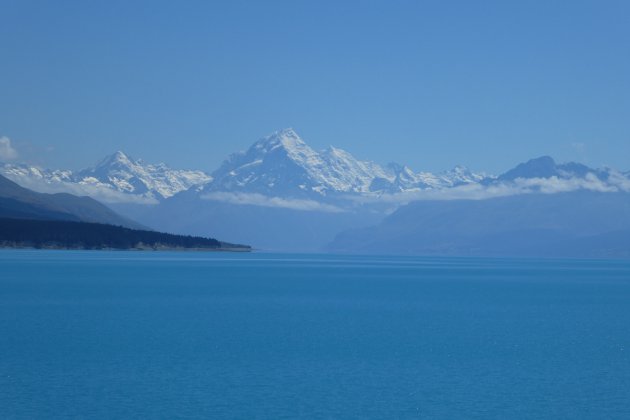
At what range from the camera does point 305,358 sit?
43.0 m

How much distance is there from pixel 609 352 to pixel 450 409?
17085mm

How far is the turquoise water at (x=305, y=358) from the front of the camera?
32781 mm

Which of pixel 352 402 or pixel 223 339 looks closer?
pixel 352 402

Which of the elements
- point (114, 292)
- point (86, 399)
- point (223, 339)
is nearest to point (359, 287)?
point (114, 292)

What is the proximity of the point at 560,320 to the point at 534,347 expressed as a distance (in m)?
16.4

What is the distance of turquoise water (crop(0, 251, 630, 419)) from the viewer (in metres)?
32.8

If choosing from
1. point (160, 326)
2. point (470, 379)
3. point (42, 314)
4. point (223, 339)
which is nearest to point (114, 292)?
point (42, 314)

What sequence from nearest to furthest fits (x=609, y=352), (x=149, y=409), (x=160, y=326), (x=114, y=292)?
(x=149, y=409)
(x=609, y=352)
(x=160, y=326)
(x=114, y=292)

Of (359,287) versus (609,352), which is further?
(359,287)

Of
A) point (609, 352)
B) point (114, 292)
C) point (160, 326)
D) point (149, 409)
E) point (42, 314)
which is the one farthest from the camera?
point (114, 292)

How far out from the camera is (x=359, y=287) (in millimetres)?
103438

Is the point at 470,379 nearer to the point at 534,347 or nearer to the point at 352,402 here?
the point at 352,402

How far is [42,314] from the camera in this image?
60.2 metres

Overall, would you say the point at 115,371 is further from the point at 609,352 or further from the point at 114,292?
the point at 114,292
